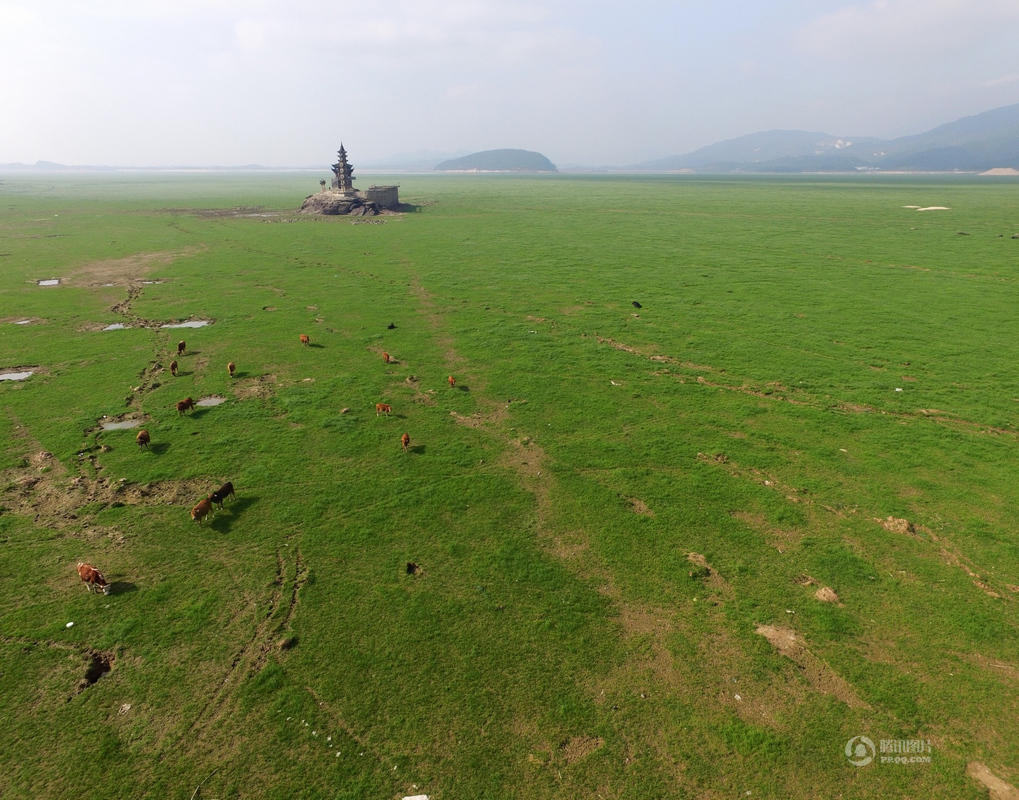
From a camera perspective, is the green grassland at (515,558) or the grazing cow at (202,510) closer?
the green grassland at (515,558)

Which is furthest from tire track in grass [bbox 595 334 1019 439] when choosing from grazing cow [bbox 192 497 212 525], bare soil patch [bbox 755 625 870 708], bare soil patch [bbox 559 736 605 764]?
grazing cow [bbox 192 497 212 525]

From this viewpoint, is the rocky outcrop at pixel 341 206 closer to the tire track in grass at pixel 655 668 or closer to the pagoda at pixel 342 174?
the pagoda at pixel 342 174

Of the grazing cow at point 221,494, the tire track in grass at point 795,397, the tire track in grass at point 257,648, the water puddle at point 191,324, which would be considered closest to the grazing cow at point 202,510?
the grazing cow at point 221,494

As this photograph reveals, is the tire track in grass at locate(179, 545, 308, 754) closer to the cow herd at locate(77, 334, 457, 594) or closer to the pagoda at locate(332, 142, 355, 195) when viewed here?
the cow herd at locate(77, 334, 457, 594)

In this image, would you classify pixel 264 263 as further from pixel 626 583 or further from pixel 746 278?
pixel 626 583

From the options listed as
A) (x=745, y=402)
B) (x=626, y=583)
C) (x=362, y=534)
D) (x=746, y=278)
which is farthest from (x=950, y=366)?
(x=362, y=534)

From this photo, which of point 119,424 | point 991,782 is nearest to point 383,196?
point 119,424

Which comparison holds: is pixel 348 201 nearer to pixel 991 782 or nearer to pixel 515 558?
pixel 515 558
